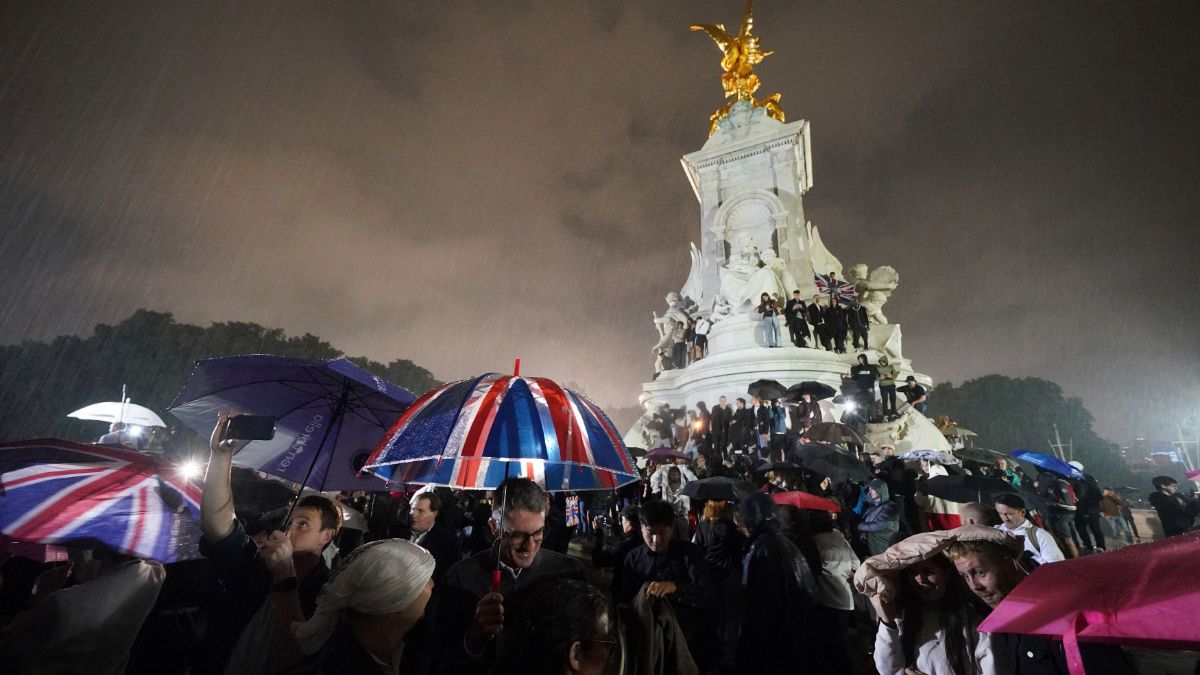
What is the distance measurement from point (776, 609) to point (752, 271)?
60.0 feet

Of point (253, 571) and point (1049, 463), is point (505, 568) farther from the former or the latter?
point (1049, 463)

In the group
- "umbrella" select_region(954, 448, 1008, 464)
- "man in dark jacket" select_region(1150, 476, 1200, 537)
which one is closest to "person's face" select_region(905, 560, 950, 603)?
"umbrella" select_region(954, 448, 1008, 464)

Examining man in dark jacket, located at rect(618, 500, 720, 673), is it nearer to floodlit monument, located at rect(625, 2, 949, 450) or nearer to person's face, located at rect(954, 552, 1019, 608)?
person's face, located at rect(954, 552, 1019, 608)

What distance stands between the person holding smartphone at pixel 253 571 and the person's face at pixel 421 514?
46.0 inches

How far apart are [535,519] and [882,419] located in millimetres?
14979

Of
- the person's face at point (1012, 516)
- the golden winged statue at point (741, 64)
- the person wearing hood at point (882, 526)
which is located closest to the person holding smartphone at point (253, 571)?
the person wearing hood at point (882, 526)

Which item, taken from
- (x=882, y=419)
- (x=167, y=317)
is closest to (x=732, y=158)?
(x=882, y=419)

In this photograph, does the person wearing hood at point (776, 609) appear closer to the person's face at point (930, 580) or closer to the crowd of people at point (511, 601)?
the crowd of people at point (511, 601)

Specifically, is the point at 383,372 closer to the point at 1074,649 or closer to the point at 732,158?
the point at 732,158

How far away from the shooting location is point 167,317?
120ft

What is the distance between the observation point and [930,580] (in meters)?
2.45

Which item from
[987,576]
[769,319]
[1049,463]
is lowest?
[987,576]

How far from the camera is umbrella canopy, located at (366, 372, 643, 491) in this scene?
8.05ft

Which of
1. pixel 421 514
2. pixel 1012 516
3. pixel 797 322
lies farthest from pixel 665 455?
pixel 797 322
